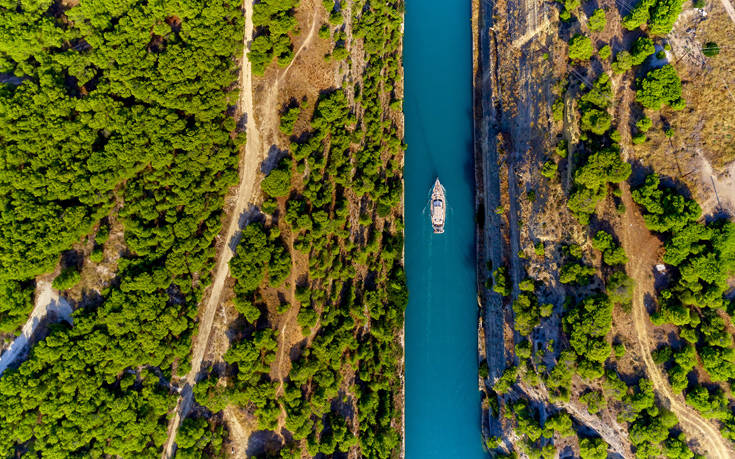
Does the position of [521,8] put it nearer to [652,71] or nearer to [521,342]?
[652,71]

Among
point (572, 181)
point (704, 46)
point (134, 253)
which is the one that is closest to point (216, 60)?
point (134, 253)

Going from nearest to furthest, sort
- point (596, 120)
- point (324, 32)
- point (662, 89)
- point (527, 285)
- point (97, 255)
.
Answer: point (662, 89)
point (596, 120)
point (97, 255)
point (527, 285)
point (324, 32)

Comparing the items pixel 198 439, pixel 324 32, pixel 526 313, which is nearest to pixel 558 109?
pixel 526 313

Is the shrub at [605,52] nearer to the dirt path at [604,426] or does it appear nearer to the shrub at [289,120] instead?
the shrub at [289,120]

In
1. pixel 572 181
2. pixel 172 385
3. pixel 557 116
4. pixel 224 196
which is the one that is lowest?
pixel 172 385

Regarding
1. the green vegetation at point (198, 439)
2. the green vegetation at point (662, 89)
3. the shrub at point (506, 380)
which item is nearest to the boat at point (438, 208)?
the shrub at point (506, 380)

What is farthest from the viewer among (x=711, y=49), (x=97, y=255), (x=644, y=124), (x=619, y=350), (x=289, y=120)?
(x=289, y=120)

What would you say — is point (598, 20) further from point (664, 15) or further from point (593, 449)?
point (593, 449)
